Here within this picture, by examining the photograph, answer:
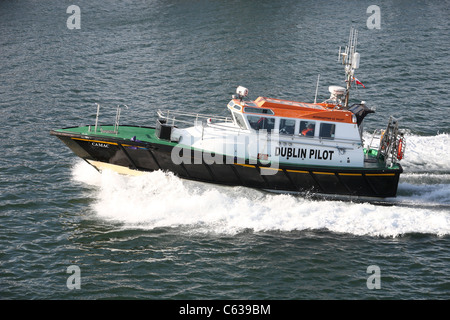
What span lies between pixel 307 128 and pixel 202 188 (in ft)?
13.6

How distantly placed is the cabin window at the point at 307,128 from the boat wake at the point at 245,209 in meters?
2.24

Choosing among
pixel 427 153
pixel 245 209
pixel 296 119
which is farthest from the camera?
pixel 427 153

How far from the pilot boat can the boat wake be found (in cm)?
38

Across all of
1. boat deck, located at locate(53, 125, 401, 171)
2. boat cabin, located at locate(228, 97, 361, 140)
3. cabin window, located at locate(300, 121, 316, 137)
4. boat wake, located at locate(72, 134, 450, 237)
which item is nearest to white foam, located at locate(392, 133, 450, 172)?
boat wake, located at locate(72, 134, 450, 237)

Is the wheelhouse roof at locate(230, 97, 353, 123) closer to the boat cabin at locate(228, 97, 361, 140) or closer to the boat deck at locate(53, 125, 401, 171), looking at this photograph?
the boat cabin at locate(228, 97, 361, 140)

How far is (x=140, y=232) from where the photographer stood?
1741cm

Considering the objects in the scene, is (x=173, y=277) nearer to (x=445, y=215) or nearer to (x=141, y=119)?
(x=445, y=215)

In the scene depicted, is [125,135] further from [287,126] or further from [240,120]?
[287,126]

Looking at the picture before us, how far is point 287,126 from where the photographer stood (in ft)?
62.5

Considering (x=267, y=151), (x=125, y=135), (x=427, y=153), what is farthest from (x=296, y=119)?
(x=427, y=153)

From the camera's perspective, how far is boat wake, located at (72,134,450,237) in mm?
17875

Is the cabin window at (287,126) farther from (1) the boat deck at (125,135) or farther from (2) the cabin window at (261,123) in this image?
(1) the boat deck at (125,135)

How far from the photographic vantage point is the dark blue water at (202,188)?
15646 millimetres

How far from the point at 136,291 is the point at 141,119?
43.9ft
